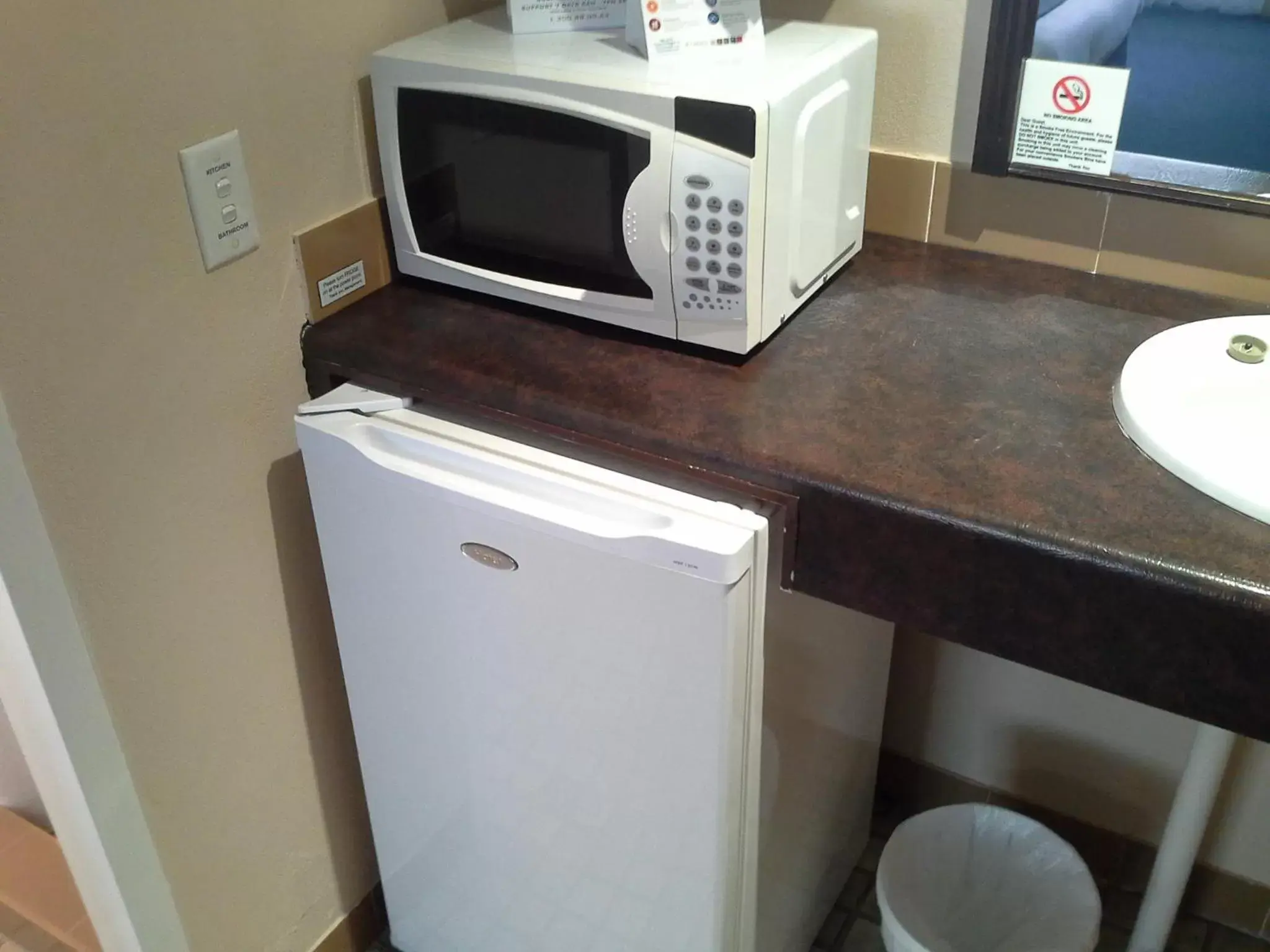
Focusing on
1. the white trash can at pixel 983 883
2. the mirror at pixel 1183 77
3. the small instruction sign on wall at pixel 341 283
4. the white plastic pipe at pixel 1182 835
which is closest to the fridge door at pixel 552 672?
the small instruction sign on wall at pixel 341 283

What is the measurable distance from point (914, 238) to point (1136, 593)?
69 centimetres

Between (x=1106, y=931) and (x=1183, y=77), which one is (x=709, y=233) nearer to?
(x=1183, y=77)

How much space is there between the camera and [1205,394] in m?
1.12

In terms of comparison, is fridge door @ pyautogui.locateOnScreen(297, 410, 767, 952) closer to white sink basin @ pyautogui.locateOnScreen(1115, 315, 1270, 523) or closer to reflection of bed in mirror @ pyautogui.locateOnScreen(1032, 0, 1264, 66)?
white sink basin @ pyautogui.locateOnScreen(1115, 315, 1270, 523)

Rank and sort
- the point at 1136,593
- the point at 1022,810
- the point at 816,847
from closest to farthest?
the point at 1136,593
the point at 816,847
the point at 1022,810

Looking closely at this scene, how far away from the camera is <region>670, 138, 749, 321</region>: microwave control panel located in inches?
41.2

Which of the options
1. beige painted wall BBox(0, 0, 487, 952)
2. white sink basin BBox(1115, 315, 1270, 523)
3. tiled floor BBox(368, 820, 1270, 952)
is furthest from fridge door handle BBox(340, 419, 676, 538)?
tiled floor BBox(368, 820, 1270, 952)

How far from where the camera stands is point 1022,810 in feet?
5.63

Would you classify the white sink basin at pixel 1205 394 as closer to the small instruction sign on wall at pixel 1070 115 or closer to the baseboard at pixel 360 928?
the small instruction sign on wall at pixel 1070 115

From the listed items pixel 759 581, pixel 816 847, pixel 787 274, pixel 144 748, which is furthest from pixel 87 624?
pixel 816 847

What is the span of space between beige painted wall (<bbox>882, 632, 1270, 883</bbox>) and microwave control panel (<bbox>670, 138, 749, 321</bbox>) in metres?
0.76

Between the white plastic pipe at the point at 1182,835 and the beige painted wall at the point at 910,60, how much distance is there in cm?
76

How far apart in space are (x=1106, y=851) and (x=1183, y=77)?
1.12 metres

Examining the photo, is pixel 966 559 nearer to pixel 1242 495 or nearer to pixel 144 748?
pixel 1242 495
